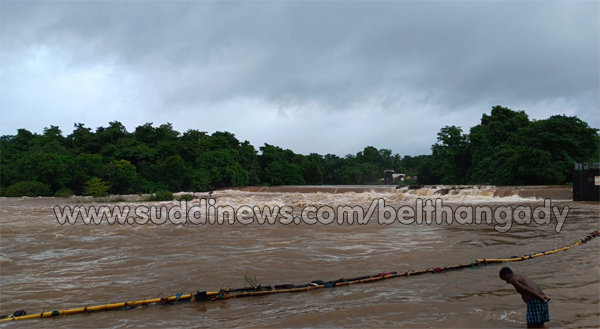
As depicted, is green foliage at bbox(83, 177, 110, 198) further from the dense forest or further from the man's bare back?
the man's bare back

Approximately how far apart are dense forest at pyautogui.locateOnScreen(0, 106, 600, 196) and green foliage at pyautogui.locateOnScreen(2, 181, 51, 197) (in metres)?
0.07

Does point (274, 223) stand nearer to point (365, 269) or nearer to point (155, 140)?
point (365, 269)

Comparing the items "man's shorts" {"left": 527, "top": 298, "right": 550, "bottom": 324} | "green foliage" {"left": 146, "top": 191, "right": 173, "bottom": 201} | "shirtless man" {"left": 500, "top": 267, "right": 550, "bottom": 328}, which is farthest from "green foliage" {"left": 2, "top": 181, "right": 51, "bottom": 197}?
"man's shorts" {"left": 527, "top": 298, "right": 550, "bottom": 324}

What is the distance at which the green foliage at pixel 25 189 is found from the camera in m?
29.0

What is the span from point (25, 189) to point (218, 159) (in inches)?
692

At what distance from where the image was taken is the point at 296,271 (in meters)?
7.09

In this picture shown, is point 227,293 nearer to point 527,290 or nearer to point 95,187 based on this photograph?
point 527,290

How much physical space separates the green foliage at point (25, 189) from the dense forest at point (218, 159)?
7 cm

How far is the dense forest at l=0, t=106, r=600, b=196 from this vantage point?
26.0m

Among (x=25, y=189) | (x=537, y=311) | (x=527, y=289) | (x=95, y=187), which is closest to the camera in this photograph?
(x=527, y=289)

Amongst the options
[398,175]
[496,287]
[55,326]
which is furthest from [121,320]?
[398,175]

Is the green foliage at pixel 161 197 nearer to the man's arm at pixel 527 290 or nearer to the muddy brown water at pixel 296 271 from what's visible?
the muddy brown water at pixel 296 271

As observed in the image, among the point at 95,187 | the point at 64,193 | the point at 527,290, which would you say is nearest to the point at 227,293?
the point at 527,290

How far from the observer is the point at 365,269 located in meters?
7.07
